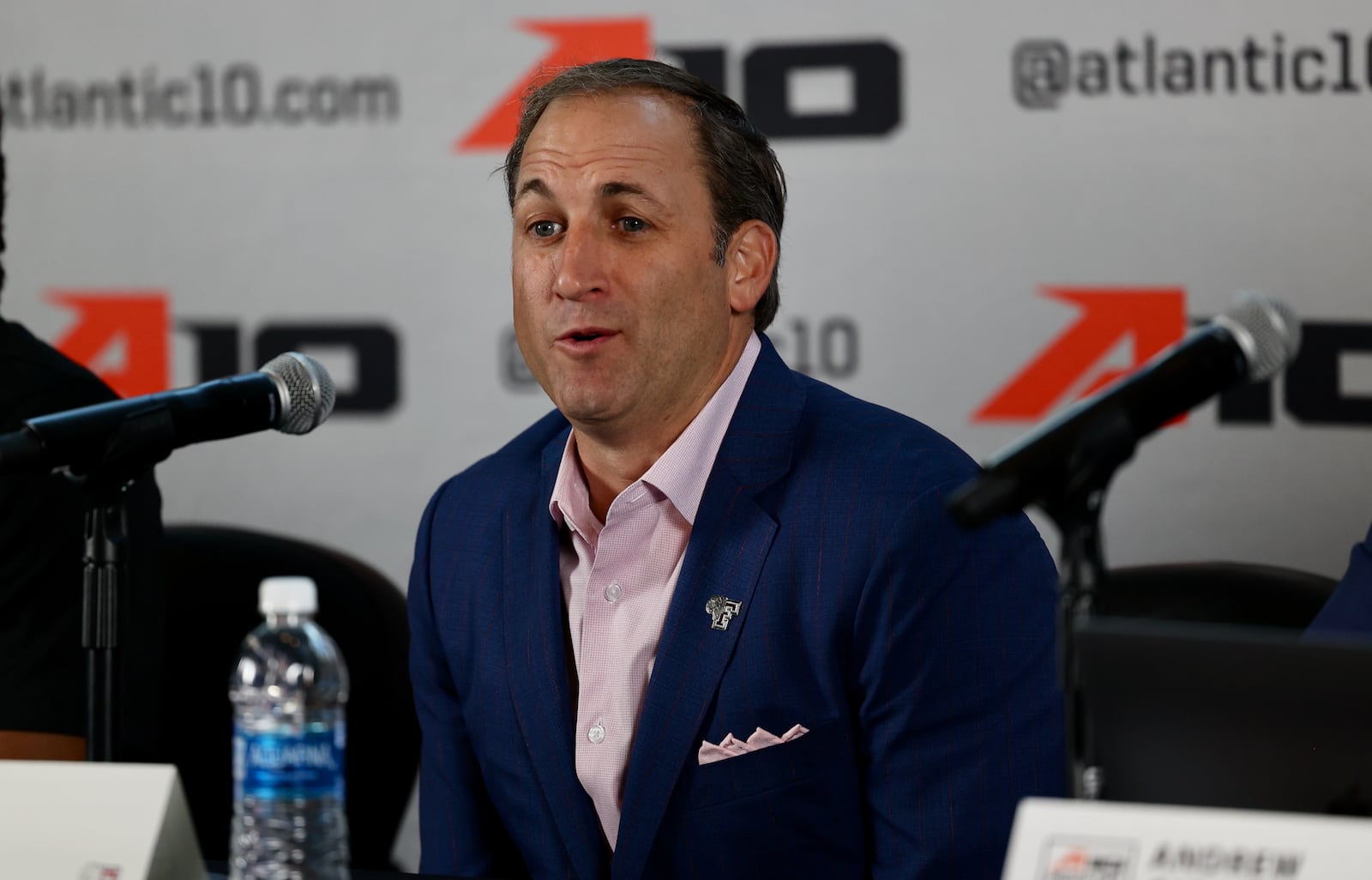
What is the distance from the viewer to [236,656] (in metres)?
2.41

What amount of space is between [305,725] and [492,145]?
1832 mm

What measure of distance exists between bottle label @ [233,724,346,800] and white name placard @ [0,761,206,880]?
59 millimetres

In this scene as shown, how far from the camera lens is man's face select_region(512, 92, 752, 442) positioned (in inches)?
70.6

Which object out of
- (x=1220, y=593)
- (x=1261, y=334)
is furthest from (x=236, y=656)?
(x=1261, y=334)

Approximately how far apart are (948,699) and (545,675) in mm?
444

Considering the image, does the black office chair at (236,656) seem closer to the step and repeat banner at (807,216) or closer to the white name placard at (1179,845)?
the step and repeat banner at (807,216)

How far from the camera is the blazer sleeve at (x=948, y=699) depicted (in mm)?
1610

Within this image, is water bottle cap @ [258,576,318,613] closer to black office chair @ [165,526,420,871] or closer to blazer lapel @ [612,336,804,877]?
blazer lapel @ [612,336,804,877]

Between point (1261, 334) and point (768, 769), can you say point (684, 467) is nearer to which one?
point (768, 769)

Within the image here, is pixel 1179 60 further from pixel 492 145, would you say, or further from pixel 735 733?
pixel 735 733

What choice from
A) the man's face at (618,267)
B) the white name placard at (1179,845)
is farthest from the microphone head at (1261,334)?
the man's face at (618,267)

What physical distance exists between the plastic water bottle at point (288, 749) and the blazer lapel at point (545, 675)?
0.40m

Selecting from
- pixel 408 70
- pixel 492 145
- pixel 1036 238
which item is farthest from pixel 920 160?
pixel 408 70

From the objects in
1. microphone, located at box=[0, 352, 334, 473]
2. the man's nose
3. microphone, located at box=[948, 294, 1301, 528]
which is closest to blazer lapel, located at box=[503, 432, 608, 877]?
the man's nose
